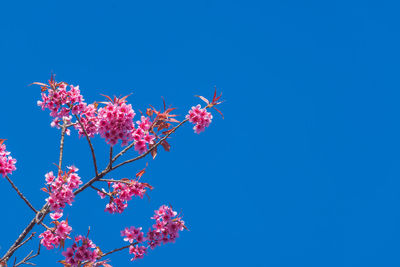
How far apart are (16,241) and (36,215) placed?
0.42 meters

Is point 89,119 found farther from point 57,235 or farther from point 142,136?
point 57,235

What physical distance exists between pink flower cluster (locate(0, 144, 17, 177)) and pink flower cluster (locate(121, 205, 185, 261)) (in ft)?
5.32

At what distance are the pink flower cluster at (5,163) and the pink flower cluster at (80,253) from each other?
1187mm

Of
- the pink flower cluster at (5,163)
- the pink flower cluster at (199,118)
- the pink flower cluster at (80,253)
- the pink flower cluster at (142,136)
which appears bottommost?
the pink flower cluster at (80,253)

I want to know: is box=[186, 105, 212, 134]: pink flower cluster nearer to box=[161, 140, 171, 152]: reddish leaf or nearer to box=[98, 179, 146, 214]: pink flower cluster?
box=[161, 140, 171, 152]: reddish leaf

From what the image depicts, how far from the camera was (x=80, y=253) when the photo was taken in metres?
5.10

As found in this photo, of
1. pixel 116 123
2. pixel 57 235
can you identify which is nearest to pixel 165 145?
pixel 116 123

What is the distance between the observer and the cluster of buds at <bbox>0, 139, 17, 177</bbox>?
5206 millimetres

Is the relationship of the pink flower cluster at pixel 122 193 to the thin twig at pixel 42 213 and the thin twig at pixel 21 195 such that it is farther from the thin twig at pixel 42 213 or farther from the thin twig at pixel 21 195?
the thin twig at pixel 21 195

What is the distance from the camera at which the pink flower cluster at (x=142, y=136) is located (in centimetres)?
517

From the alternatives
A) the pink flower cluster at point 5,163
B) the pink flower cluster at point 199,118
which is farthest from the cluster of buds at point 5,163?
the pink flower cluster at point 199,118

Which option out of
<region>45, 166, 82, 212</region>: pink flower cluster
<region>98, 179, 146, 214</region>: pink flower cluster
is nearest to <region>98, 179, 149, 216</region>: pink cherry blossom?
<region>98, 179, 146, 214</region>: pink flower cluster

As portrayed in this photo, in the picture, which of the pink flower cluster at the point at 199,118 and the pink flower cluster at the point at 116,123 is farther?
the pink flower cluster at the point at 199,118

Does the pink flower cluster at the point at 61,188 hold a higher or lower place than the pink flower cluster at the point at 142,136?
lower
